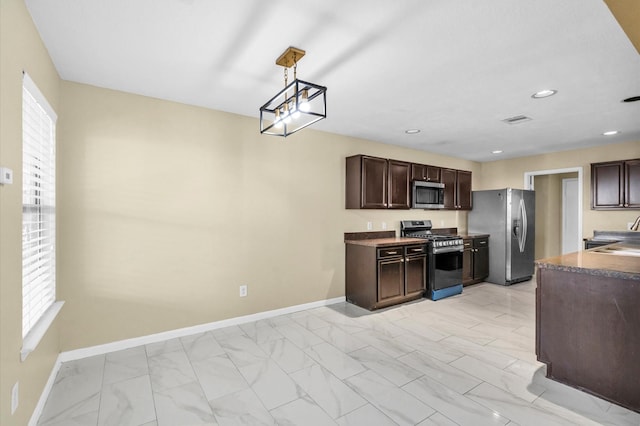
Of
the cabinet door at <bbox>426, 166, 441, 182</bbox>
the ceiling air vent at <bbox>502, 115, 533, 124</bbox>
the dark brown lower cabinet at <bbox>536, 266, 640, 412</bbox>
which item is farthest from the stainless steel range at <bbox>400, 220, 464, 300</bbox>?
the dark brown lower cabinet at <bbox>536, 266, 640, 412</bbox>

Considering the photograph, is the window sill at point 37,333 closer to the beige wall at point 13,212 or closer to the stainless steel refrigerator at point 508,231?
the beige wall at point 13,212

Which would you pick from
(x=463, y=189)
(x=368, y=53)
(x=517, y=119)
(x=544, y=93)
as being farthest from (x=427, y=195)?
(x=368, y=53)

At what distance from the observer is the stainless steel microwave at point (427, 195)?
5.00 metres

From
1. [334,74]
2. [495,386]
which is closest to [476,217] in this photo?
[495,386]

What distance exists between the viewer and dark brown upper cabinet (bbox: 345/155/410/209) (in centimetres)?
435

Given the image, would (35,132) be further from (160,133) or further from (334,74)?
(334,74)

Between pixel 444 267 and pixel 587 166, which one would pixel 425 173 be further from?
pixel 587 166

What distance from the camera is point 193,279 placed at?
329cm

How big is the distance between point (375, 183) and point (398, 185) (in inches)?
19.8

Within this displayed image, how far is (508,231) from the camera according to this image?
18.1ft

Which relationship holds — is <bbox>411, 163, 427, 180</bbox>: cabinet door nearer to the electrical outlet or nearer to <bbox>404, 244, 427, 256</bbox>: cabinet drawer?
<bbox>404, 244, 427, 256</bbox>: cabinet drawer

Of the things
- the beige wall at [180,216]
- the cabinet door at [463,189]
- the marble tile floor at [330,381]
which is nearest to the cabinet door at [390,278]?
the marble tile floor at [330,381]

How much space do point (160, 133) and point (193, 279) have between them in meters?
1.56

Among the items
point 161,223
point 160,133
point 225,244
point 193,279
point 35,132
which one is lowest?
point 193,279
